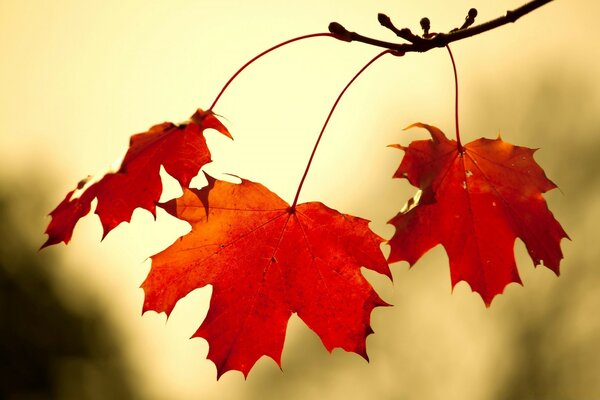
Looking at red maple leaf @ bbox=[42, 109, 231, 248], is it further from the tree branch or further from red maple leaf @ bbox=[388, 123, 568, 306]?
red maple leaf @ bbox=[388, 123, 568, 306]

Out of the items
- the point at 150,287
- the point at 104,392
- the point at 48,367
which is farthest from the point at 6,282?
the point at 150,287

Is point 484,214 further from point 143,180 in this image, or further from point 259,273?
point 143,180

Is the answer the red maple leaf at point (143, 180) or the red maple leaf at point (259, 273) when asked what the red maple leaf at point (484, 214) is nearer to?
the red maple leaf at point (259, 273)

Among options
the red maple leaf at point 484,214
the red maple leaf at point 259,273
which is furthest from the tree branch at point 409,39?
the red maple leaf at point 259,273

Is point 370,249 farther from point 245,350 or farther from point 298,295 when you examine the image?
point 245,350

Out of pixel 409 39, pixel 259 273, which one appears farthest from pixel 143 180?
pixel 409 39
